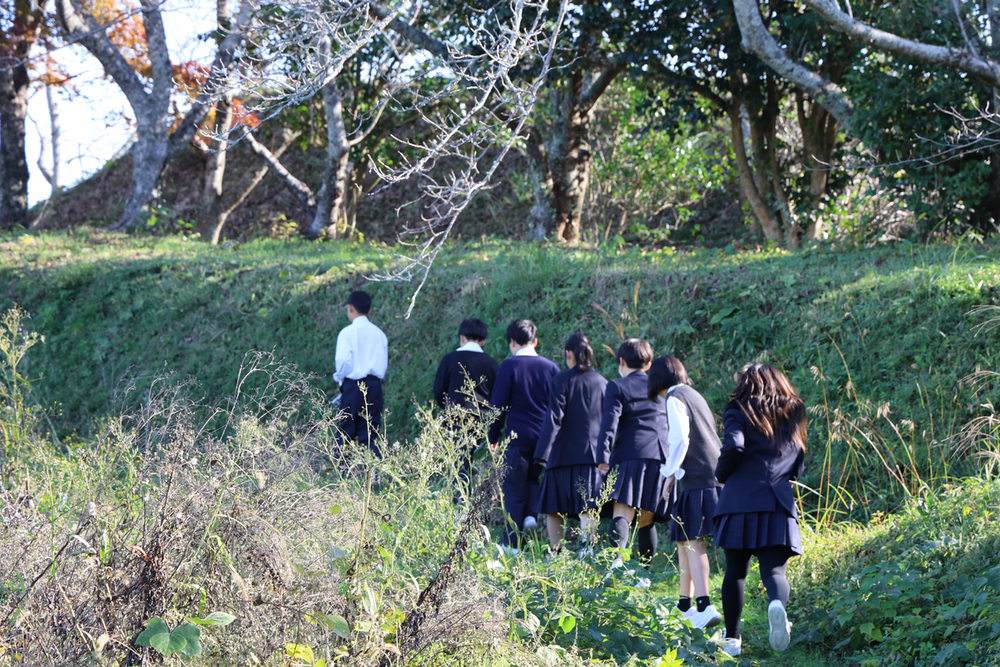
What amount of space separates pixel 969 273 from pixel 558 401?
378 cm

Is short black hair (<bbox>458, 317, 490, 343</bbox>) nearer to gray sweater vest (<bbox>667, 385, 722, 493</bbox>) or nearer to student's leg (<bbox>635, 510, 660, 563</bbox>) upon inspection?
student's leg (<bbox>635, 510, 660, 563</bbox>)

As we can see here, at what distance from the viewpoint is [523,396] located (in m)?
6.07

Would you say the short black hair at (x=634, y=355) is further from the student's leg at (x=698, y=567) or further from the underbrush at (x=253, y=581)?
the underbrush at (x=253, y=581)

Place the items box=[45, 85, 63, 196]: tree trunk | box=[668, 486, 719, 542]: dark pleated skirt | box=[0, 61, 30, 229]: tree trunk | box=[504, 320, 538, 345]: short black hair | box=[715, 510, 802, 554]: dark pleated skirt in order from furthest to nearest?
box=[45, 85, 63, 196]: tree trunk < box=[0, 61, 30, 229]: tree trunk < box=[504, 320, 538, 345]: short black hair < box=[668, 486, 719, 542]: dark pleated skirt < box=[715, 510, 802, 554]: dark pleated skirt

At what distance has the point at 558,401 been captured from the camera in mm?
5715

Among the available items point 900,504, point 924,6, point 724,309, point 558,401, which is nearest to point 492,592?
point 558,401

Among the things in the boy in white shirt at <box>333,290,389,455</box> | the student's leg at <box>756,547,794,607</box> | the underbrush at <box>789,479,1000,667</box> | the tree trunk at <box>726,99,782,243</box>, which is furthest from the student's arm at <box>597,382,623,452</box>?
the tree trunk at <box>726,99,782,243</box>

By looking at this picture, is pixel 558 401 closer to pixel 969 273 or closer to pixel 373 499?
pixel 373 499

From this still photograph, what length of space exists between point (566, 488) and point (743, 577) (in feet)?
5.22

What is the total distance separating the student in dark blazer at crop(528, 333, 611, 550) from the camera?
5.68 m

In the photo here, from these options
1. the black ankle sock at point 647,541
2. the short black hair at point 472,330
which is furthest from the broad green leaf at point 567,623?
the short black hair at point 472,330

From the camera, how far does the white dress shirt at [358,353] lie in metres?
7.19

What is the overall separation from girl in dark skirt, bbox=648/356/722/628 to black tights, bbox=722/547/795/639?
27 cm

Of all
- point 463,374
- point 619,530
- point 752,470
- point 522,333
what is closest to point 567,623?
point 752,470
